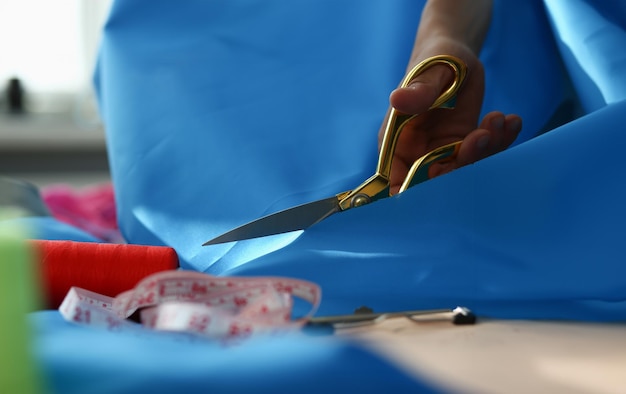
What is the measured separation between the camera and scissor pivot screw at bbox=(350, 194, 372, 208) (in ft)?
1.66

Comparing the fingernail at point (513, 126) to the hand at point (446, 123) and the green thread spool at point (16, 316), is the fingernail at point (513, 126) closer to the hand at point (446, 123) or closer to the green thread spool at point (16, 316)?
the hand at point (446, 123)

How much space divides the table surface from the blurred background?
1.73 meters

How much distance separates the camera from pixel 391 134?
1.84 ft

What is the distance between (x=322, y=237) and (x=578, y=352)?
181 mm

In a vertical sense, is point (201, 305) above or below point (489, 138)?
below

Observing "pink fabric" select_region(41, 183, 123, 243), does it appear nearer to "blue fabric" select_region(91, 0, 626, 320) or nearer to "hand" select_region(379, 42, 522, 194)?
"blue fabric" select_region(91, 0, 626, 320)

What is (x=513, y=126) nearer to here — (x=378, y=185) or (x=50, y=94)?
(x=378, y=185)

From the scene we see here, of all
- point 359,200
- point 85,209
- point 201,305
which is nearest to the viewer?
point 201,305

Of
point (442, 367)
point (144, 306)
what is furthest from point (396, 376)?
point (144, 306)

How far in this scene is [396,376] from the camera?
1.02 ft

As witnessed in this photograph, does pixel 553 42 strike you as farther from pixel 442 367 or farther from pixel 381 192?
pixel 442 367

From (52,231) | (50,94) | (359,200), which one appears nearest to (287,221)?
(359,200)

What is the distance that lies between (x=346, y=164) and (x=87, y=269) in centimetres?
27

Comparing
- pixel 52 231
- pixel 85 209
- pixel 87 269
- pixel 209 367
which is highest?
pixel 85 209
